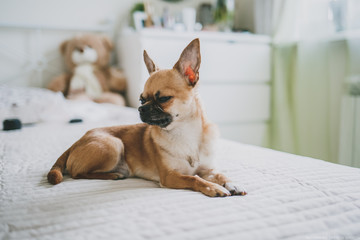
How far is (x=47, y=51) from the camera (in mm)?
2812

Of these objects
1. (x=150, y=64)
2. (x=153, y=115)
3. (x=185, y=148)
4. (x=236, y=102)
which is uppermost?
(x=150, y=64)

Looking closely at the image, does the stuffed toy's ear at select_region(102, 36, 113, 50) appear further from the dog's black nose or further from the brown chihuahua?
the dog's black nose

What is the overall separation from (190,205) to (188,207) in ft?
0.05

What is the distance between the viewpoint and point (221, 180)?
955 millimetres

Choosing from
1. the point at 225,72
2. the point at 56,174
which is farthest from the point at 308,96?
the point at 56,174

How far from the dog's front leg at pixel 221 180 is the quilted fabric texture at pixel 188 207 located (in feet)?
0.14

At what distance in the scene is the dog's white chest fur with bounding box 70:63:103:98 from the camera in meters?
2.67

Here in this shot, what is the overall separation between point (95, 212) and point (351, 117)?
184 centimetres

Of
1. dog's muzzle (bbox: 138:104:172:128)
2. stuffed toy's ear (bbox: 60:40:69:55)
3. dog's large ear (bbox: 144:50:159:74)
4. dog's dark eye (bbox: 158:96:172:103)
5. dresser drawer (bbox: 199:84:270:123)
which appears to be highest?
stuffed toy's ear (bbox: 60:40:69:55)

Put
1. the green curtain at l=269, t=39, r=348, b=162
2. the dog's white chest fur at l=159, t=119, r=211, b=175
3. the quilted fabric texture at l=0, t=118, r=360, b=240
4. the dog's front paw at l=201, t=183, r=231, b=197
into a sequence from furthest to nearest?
the green curtain at l=269, t=39, r=348, b=162
the dog's white chest fur at l=159, t=119, r=211, b=175
the dog's front paw at l=201, t=183, r=231, b=197
the quilted fabric texture at l=0, t=118, r=360, b=240

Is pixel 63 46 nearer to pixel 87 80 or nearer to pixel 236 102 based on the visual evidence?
pixel 87 80

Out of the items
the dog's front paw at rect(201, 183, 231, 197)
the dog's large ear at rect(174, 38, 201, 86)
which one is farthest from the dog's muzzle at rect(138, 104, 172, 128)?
the dog's front paw at rect(201, 183, 231, 197)

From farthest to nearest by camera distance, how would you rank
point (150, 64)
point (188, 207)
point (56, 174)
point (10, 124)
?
point (10, 124) → point (150, 64) → point (56, 174) → point (188, 207)

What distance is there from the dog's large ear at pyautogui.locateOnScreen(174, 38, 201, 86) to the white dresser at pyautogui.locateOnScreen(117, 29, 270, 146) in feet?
4.39
